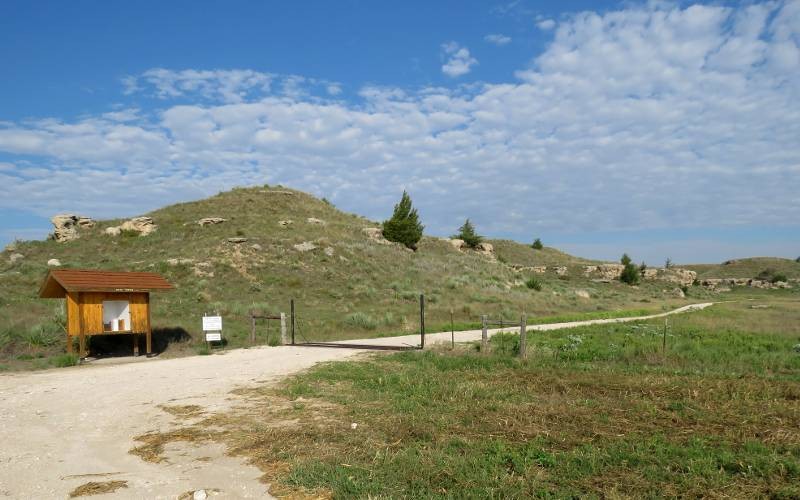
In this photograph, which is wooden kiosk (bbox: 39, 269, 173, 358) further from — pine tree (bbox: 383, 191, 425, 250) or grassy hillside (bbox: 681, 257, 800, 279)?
grassy hillside (bbox: 681, 257, 800, 279)

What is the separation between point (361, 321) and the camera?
91.2ft

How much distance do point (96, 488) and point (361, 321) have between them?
21.4 meters

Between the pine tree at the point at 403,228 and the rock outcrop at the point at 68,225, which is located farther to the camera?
the pine tree at the point at 403,228

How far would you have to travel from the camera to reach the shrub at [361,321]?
27436mm

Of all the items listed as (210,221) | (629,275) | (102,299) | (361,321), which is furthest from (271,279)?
(629,275)

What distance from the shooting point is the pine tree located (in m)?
57.7

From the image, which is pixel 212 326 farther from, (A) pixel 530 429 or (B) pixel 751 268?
(B) pixel 751 268

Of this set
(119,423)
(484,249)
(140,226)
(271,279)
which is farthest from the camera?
(484,249)

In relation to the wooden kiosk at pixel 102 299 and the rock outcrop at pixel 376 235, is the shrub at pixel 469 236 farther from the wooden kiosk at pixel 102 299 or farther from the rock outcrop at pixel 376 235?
the wooden kiosk at pixel 102 299

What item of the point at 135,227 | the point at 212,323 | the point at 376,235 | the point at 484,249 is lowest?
the point at 212,323

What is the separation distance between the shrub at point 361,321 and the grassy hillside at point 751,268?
101 m

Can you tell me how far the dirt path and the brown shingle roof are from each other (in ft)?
8.60

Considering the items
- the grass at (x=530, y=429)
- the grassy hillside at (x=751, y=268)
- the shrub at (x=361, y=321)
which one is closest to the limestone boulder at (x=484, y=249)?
the shrub at (x=361, y=321)

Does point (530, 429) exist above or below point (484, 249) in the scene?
below
